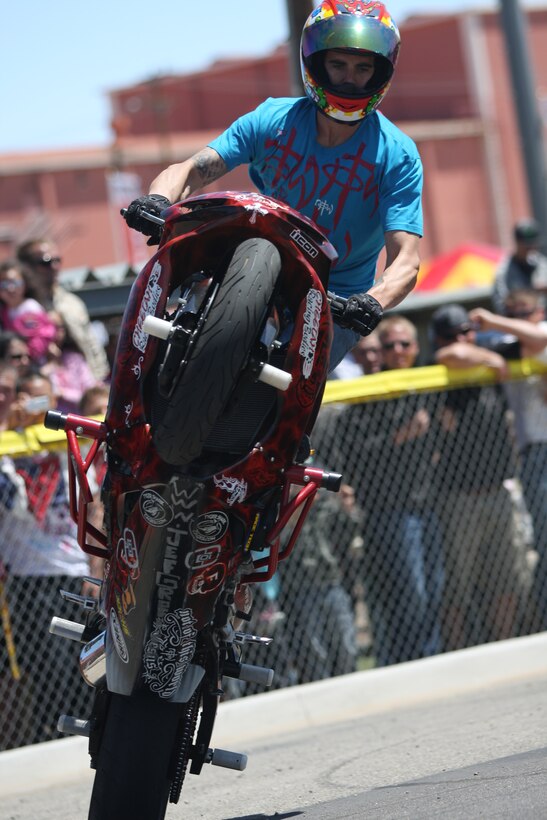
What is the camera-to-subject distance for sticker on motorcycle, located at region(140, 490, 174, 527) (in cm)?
396

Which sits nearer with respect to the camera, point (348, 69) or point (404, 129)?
point (348, 69)

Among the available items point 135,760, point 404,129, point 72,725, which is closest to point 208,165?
point 72,725

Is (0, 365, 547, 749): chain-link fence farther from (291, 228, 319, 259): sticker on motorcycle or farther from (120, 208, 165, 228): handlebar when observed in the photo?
(291, 228, 319, 259): sticker on motorcycle

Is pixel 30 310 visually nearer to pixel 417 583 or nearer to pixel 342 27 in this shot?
pixel 417 583

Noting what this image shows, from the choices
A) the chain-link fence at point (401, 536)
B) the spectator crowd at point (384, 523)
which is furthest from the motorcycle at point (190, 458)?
the chain-link fence at point (401, 536)

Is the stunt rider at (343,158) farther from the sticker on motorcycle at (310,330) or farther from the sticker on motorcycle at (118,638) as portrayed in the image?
the sticker on motorcycle at (118,638)

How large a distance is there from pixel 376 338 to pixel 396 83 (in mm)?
49681

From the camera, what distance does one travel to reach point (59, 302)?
29.7 feet

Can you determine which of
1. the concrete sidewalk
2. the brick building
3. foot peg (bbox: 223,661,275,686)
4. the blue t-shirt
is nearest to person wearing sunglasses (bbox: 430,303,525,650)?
the concrete sidewalk

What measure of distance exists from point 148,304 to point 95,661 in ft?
3.76

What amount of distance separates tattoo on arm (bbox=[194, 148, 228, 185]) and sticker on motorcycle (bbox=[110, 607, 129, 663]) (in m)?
1.87

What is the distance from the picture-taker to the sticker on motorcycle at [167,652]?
4016 mm

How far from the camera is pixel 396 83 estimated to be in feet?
185

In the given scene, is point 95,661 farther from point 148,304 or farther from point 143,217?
point 143,217
